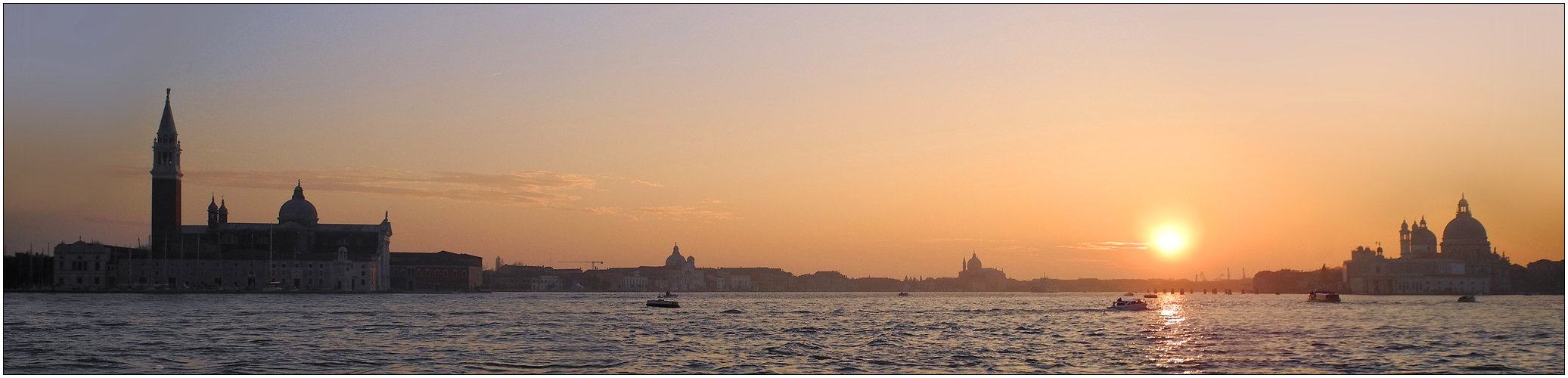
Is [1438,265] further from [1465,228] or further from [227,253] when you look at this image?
[227,253]

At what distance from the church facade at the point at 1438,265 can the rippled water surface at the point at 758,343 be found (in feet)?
299

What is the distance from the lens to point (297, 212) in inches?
5527

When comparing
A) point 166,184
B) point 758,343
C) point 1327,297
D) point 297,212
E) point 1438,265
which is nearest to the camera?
point 758,343

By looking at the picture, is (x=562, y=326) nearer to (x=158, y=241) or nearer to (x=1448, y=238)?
(x=158, y=241)

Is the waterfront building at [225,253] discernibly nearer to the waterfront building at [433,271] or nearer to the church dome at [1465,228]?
the waterfront building at [433,271]

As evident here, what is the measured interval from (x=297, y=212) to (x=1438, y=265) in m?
126

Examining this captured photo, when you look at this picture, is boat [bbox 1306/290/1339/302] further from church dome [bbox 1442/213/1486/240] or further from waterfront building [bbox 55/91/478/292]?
waterfront building [bbox 55/91/478/292]

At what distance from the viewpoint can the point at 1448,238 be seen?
16200 cm

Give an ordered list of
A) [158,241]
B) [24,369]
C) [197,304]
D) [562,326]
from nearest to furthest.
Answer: [24,369]
[562,326]
[197,304]
[158,241]

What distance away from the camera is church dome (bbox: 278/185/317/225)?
140 metres

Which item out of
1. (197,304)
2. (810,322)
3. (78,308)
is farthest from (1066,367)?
(197,304)

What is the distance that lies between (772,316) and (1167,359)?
3704cm

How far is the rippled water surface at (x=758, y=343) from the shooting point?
33.6 m

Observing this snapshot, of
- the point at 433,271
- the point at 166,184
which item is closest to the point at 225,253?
the point at 166,184
